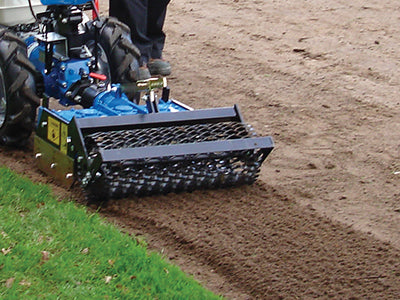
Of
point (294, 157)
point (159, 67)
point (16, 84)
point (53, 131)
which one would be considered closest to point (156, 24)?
point (159, 67)

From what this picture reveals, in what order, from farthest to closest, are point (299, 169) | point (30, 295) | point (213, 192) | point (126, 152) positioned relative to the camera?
point (299, 169) < point (213, 192) < point (126, 152) < point (30, 295)

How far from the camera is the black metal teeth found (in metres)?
4.75

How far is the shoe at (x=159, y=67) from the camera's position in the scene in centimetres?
724

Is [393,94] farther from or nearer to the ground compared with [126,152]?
nearer to the ground

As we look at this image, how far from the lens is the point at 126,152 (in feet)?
15.2

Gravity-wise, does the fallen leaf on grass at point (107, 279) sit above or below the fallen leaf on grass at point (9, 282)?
below

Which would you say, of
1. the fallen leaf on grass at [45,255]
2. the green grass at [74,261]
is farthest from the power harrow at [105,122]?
the fallen leaf on grass at [45,255]

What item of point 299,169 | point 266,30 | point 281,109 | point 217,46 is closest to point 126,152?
point 299,169

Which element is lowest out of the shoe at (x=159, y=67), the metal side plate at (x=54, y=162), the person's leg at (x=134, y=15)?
the shoe at (x=159, y=67)

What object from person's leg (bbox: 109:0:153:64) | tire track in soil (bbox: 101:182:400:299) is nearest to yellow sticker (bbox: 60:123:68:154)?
tire track in soil (bbox: 101:182:400:299)

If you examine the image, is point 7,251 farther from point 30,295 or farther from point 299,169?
point 299,169

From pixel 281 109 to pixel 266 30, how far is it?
220cm

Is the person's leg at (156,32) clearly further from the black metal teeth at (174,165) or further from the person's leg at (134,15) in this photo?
the black metal teeth at (174,165)

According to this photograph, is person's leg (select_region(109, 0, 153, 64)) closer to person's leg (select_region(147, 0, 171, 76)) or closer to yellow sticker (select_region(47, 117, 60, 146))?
person's leg (select_region(147, 0, 171, 76))
